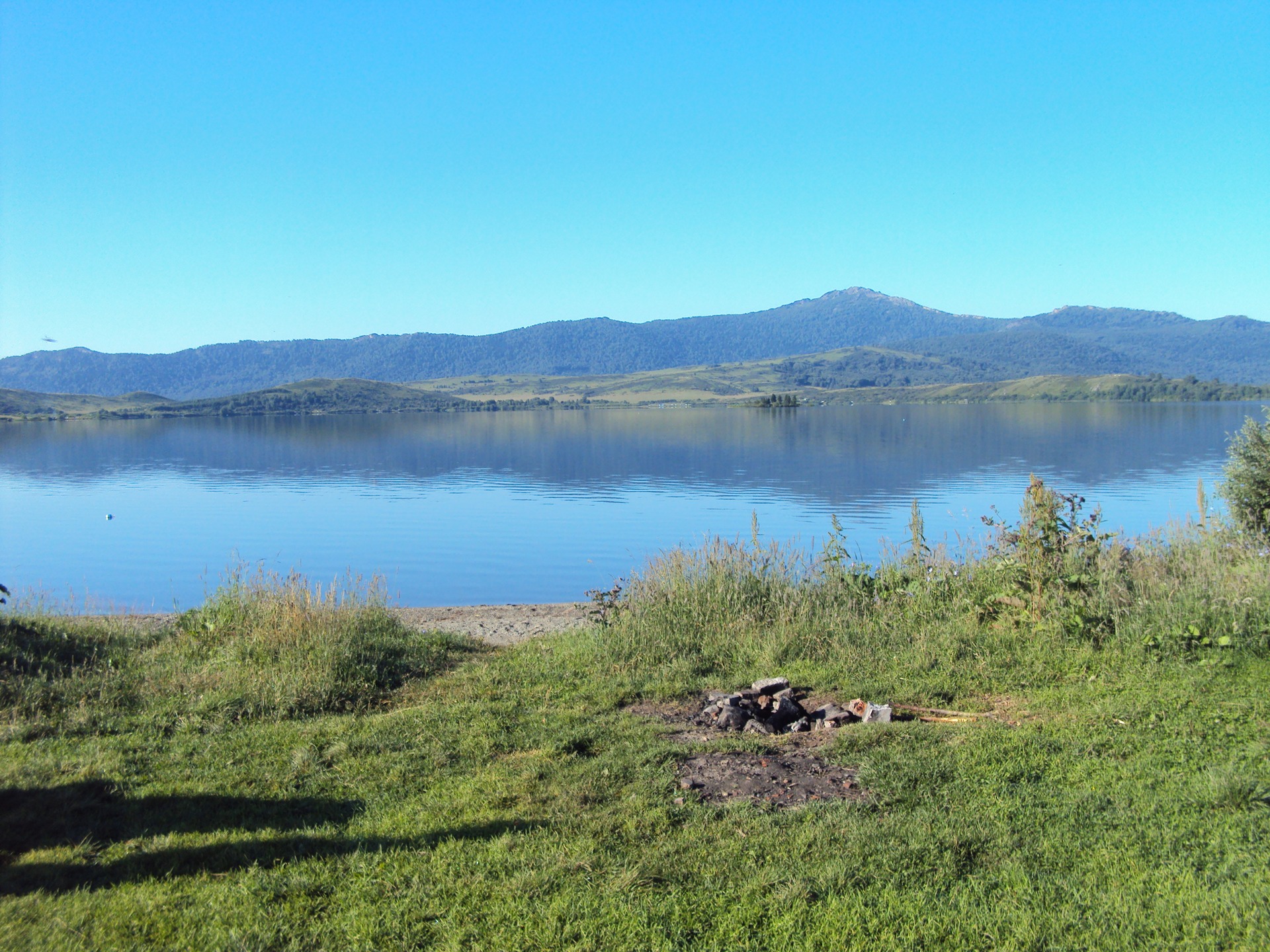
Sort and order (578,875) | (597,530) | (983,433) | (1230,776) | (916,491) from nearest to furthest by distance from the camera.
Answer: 1. (578,875)
2. (1230,776)
3. (597,530)
4. (916,491)
5. (983,433)

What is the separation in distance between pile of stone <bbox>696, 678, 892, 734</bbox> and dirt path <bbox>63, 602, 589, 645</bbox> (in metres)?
4.27

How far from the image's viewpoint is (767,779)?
19.9 feet

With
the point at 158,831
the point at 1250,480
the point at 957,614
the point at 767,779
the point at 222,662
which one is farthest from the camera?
the point at 1250,480

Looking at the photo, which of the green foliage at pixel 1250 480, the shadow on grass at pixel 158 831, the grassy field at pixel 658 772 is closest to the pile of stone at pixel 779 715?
the grassy field at pixel 658 772

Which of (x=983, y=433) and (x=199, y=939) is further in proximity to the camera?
(x=983, y=433)

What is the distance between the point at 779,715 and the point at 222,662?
560 cm

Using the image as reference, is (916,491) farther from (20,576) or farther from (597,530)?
(20,576)

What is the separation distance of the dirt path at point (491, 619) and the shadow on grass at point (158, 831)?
20.1 feet

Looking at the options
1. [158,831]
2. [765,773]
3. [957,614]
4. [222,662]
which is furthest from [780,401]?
[158,831]

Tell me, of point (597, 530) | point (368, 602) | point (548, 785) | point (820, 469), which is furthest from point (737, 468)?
point (548, 785)

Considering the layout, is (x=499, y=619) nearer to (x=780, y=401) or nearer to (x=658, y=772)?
(x=658, y=772)

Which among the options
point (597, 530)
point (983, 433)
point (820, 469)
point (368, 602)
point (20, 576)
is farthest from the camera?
point (983, 433)

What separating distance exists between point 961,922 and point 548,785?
272cm

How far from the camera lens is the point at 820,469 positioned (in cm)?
5091
